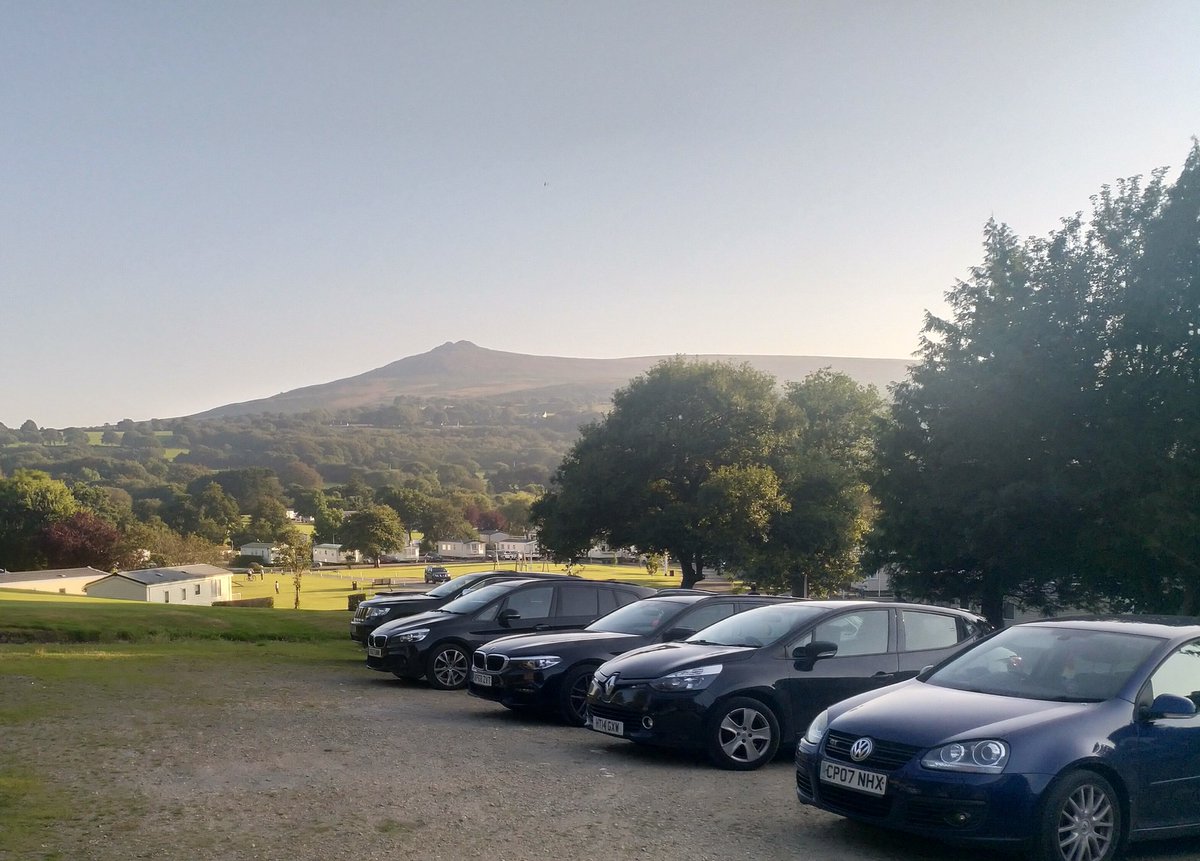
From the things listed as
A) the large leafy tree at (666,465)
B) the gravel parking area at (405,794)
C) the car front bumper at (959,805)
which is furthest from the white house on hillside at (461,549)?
the car front bumper at (959,805)

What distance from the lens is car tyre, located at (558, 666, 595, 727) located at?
12.4 metres

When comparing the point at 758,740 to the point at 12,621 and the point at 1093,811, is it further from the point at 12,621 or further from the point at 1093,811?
the point at 12,621

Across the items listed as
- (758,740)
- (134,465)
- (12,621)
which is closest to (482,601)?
(758,740)

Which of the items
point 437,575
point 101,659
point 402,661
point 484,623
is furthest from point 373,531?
point 484,623

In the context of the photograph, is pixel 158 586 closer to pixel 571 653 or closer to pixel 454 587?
pixel 454 587

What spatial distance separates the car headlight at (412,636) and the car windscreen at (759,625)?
18.9 ft

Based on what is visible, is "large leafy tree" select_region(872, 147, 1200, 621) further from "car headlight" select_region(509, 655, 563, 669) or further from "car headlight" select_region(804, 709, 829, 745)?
"car headlight" select_region(804, 709, 829, 745)

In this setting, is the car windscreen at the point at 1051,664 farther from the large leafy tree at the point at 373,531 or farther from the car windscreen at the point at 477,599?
the large leafy tree at the point at 373,531

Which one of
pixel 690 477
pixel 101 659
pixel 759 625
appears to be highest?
pixel 690 477

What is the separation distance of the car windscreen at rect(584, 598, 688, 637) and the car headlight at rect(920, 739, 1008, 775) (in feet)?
20.9

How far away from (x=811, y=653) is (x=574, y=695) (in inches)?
133

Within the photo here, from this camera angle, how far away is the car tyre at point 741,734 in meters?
9.89

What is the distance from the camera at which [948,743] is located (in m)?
6.91

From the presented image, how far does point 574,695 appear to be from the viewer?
40.9ft
